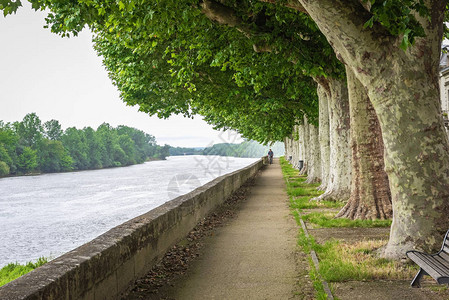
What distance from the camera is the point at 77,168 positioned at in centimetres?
11781

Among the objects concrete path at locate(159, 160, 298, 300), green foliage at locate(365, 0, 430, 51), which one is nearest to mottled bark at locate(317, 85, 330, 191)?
concrete path at locate(159, 160, 298, 300)

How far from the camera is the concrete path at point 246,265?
5.64m

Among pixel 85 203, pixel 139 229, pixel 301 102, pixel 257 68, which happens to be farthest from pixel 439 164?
pixel 85 203

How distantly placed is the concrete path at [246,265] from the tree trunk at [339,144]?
3018 mm

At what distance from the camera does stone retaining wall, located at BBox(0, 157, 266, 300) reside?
3.95m

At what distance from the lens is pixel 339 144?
13.7m

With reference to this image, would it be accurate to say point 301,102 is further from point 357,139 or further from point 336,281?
point 336,281

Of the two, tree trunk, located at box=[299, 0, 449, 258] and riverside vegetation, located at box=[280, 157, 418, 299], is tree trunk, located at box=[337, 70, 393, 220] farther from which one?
tree trunk, located at box=[299, 0, 449, 258]

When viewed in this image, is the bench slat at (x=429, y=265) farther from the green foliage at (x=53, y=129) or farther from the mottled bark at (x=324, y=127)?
the green foliage at (x=53, y=129)

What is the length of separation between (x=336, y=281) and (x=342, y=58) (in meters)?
2.98

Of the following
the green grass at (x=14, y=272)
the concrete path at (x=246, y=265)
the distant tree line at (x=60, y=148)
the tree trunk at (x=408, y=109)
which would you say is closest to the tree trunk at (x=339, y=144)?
the concrete path at (x=246, y=265)

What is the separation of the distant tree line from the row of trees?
257 ft

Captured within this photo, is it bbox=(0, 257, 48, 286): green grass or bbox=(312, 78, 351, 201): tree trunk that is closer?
bbox=(0, 257, 48, 286): green grass

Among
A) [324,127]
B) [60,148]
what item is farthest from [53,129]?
[324,127]
